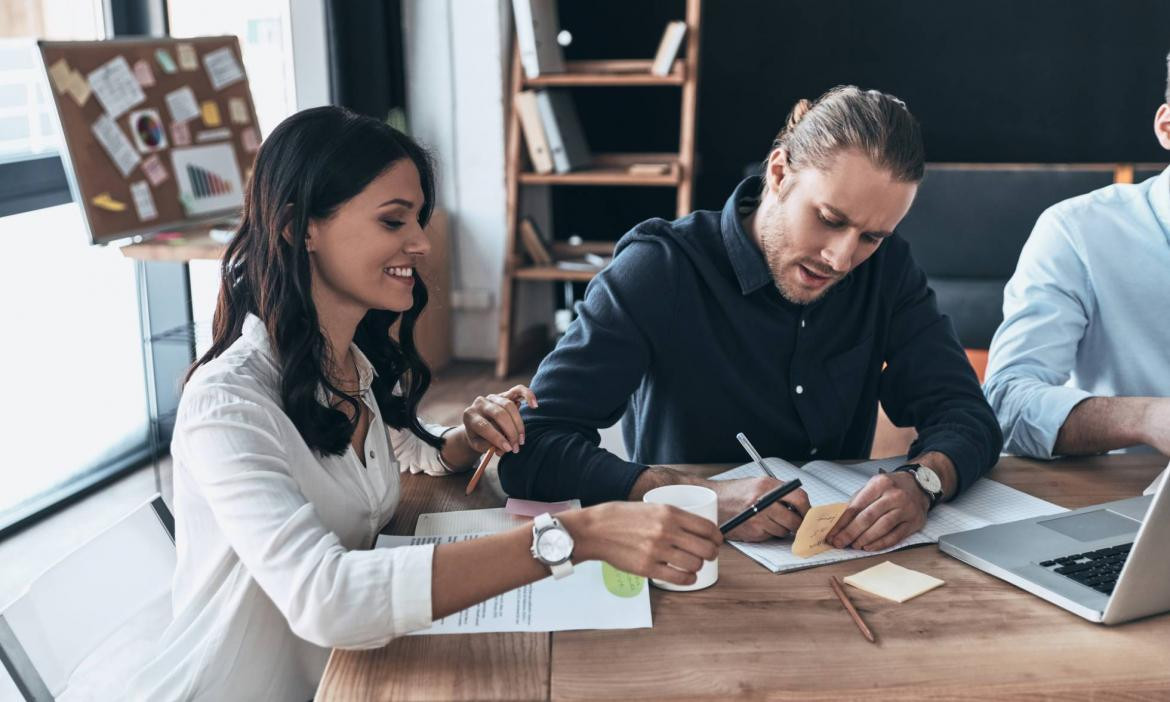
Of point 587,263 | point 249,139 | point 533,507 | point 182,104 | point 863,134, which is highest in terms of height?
point 863,134

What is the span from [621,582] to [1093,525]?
0.63 meters

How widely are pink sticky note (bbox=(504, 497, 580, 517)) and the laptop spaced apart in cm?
48

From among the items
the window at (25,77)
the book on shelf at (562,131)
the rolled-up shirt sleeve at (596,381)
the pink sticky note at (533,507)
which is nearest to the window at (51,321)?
the window at (25,77)

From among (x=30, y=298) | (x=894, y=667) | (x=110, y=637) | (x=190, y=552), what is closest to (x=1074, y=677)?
(x=894, y=667)

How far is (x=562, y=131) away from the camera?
4277mm

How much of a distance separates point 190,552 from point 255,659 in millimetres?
154

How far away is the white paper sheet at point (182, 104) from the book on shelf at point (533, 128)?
1.42m

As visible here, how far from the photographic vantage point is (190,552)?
1317 millimetres

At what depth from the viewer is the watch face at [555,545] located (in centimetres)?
108

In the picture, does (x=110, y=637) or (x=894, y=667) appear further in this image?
(x=110, y=637)

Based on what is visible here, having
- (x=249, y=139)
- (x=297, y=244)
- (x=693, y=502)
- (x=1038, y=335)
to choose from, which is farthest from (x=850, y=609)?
(x=249, y=139)

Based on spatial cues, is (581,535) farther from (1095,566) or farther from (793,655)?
(1095,566)

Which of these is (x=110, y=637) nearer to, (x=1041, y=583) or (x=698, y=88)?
(x=1041, y=583)

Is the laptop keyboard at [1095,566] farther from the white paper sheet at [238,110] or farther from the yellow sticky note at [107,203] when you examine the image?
the white paper sheet at [238,110]
